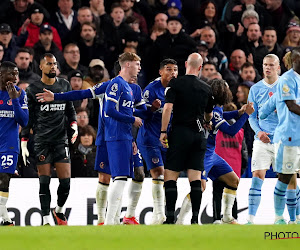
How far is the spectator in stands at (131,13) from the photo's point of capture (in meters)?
20.0

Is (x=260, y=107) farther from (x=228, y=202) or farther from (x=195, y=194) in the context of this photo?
(x=195, y=194)

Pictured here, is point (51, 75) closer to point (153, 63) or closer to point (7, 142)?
point (7, 142)

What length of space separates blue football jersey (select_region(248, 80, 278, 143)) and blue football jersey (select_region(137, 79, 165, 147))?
1417 millimetres

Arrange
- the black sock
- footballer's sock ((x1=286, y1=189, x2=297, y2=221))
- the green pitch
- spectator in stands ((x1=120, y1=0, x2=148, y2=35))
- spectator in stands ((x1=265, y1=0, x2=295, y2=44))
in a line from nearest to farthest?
the green pitch → footballer's sock ((x1=286, y1=189, x2=297, y2=221)) → the black sock → spectator in stands ((x1=120, y1=0, x2=148, y2=35)) → spectator in stands ((x1=265, y1=0, x2=295, y2=44))

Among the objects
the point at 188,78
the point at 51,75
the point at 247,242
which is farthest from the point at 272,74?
the point at 247,242

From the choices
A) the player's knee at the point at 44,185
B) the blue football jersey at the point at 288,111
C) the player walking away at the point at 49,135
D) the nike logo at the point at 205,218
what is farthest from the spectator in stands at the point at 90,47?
the blue football jersey at the point at 288,111

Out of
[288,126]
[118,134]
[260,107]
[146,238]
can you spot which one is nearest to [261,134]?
[260,107]

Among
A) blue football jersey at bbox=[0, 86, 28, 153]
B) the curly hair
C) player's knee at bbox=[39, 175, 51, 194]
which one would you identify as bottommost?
player's knee at bbox=[39, 175, 51, 194]

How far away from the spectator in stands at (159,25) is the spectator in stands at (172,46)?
0.76 m

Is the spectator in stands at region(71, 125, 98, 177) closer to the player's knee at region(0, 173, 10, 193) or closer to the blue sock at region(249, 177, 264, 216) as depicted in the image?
the player's knee at region(0, 173, 10, 193)

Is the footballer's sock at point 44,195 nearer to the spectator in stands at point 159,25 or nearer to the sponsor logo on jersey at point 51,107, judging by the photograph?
the sponsor logo on jersey at point 51,107

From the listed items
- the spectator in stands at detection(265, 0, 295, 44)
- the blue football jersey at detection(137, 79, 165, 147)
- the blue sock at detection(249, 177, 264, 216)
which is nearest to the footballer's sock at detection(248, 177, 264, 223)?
the blue sock at detection(249, 177, 264, 216)

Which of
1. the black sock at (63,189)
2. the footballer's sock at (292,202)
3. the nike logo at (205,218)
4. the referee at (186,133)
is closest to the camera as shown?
the referee at (186,133)

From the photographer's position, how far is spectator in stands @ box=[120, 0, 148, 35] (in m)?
20.0
